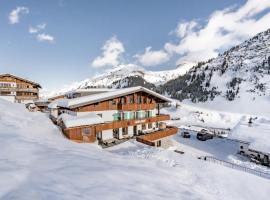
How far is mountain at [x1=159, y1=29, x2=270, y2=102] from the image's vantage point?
13516cm

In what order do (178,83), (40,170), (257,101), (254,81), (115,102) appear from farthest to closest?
(178,83) < (254,81) < (257,101) < (115,102) < (40,170)

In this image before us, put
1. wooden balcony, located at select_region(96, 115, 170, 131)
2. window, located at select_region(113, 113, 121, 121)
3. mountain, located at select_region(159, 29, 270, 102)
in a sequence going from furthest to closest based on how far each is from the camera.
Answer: mountain, located at select_region(159, 29, 270, 102), window, located at select_region(113, 113, 121, 121), wooden balcony, located at select_region(96, 115, 170, 131)

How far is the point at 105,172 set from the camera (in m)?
9.36

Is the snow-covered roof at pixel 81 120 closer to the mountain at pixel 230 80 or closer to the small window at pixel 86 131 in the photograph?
the small window at pixel 86 131

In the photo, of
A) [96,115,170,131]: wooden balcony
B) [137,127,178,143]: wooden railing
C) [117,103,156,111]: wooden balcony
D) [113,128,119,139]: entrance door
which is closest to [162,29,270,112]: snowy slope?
[96,115,170,131]: wooden balcony

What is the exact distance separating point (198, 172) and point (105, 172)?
8.16 metres

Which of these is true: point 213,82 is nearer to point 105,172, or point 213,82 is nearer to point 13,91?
point 13,91

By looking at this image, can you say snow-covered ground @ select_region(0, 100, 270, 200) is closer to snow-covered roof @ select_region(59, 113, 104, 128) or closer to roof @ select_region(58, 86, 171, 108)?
snow-covered roof @ select_region(59, 113, 104, 128)

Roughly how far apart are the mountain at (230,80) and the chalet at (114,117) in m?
113

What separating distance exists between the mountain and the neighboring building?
10456 centimetres

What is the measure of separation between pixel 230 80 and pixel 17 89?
136161mm

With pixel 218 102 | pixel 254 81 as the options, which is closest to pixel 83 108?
pixel 218 102

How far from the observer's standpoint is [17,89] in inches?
2269

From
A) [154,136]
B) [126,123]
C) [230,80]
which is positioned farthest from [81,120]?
[230,80]
